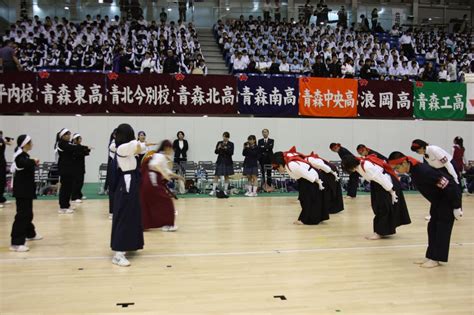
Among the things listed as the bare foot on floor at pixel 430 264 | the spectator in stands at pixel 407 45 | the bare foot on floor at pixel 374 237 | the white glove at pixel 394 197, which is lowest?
the bare foot on floor at pixel 374 237

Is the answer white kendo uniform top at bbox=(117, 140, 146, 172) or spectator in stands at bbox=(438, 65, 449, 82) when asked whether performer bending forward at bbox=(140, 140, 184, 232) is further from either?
spectator in stands at bbox=(438, 65, 449, 82)

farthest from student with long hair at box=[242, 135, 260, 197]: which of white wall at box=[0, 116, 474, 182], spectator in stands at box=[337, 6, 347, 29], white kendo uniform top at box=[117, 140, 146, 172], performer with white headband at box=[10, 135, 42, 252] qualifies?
spectator in stands at box=[337, 6, 347, 29]

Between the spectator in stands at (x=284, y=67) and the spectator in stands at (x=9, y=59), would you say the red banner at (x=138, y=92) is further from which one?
the spectator in stands at (x=284, y=67)

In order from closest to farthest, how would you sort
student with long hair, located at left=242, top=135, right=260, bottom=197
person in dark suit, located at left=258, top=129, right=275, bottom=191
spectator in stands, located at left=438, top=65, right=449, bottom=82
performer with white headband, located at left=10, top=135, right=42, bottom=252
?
1. performer with white headband, located at left=10, top=135, right=42, bottom=252
2. student with long hair, located at left=242, top=135, right=260, bottom=197
3. person in dark suit, located at left=258, top=129, right=275, bottom=191
4. spectator in stands, located at left=438, top=65, right=449, bottom=82

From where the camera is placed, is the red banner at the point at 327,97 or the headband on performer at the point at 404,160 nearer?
the headband on performer at the point at 404,160

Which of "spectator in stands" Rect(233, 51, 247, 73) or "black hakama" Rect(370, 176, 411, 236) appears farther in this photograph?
"spectator in stands" Rect(233, 51, 247, 73)

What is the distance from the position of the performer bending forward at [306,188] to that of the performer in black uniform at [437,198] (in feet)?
8.92

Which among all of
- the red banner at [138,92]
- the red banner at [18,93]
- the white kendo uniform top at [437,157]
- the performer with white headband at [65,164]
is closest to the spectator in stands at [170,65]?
the red banner at [138,92]

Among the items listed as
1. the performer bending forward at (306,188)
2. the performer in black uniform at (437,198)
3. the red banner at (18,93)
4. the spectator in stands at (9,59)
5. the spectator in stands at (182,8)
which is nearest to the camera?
the performer in black uniform at (437,198)

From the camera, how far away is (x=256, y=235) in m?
7.64

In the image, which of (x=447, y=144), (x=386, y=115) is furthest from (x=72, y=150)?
(x=447, y=144)

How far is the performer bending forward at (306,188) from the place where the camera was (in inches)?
328

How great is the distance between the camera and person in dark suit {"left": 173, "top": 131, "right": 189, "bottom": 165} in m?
13.9

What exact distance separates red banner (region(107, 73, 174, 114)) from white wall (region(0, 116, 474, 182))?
0.50 m
